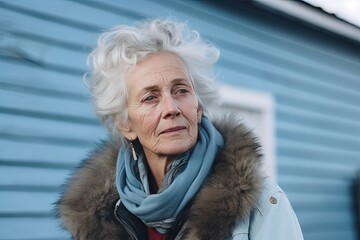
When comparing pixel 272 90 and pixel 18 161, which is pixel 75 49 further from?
pixel 272 90

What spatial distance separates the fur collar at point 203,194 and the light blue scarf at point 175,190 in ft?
0.12

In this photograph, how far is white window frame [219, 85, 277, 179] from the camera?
5094 mm

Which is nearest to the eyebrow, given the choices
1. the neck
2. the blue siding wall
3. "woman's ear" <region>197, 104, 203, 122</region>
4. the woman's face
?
the woman's face

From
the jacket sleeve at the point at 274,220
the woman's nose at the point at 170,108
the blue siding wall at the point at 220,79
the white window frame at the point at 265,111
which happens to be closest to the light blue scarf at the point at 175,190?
the woman's nose at the point at 170,108

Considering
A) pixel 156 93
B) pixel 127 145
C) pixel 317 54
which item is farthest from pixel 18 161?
pixel 317 54

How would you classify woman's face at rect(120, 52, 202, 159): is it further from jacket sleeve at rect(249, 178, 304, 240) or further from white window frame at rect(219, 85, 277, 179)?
white window frame at rect(219, 85, 277, 179)

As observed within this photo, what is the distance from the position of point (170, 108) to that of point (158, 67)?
20cm

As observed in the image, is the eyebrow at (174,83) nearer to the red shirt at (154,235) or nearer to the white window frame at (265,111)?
the red shirt at (154,235)

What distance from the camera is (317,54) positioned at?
6.22 meters

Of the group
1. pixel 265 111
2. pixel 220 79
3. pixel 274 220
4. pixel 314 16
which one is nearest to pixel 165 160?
pixel 274 220

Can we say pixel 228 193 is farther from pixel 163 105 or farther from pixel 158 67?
pixel 158 67

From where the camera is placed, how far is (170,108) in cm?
202

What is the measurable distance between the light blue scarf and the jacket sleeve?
0.25 metres

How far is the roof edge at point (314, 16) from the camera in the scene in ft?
17.6
